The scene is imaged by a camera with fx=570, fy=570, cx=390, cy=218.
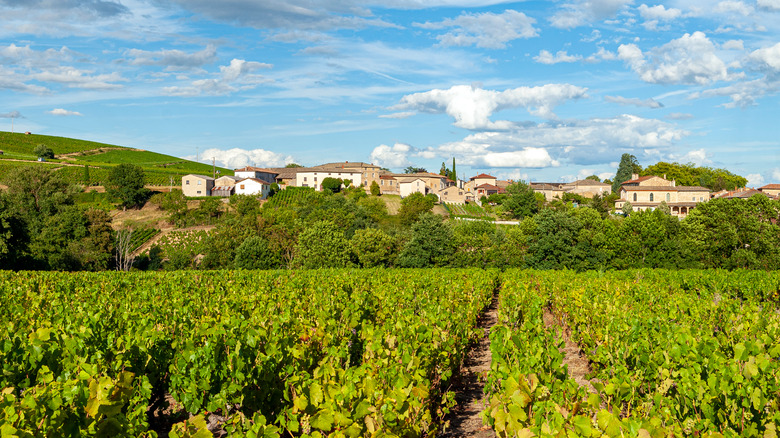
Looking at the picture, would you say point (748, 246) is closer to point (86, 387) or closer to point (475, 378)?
point (475, 378)

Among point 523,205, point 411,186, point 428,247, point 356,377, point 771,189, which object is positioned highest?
point 411,186

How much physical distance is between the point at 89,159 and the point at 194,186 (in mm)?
40237

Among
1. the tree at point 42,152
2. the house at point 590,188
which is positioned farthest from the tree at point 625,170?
the tree at point 42,152

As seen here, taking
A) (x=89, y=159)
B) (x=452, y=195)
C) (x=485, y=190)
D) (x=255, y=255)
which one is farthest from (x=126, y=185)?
(x=485, y=190)

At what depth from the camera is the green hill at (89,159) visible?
92.6 metres

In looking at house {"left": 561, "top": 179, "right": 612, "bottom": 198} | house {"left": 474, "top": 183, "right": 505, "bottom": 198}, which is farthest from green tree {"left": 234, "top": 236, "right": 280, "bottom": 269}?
house {"left": 561, "top": 179, "right": 612, "bottom": 198}

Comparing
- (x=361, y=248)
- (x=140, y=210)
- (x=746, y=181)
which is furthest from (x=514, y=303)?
(x=746, y=181)

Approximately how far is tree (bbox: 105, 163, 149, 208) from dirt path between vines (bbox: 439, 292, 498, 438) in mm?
74279

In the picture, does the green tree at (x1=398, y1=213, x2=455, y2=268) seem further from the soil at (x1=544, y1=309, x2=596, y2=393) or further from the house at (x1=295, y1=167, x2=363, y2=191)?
the house at (x1=295, y1=167, x2=363, y2=191)

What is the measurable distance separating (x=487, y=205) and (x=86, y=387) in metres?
96.5

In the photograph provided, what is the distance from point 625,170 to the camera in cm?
12388

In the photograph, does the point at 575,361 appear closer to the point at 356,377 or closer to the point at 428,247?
the point at 356,377

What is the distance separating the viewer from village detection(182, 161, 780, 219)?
91500 millimetres

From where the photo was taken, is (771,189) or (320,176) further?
(771,189)
